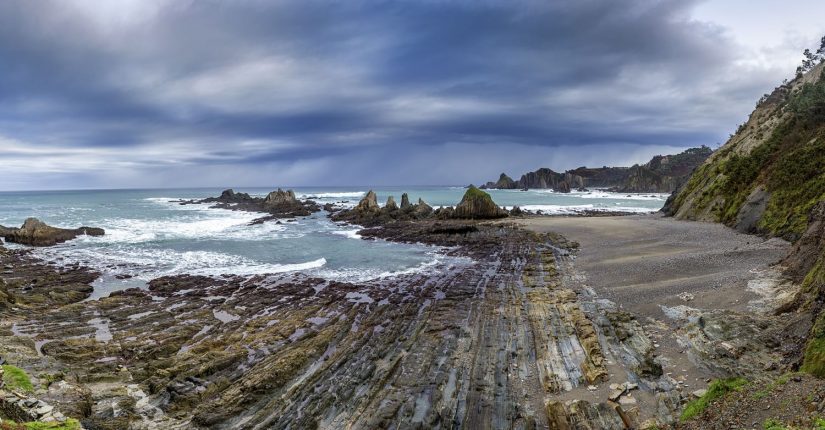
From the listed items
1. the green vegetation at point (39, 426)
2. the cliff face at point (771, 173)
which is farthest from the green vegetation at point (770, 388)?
the cliff face at point (771, 173)

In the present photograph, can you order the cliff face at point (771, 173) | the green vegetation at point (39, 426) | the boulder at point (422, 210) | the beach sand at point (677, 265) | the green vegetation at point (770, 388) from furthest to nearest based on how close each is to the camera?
the boulder at point (422, 210), the cliff face at point (771, 173), the beach sand at point (677, 265), the green vegetation at point (770, 388), the green vegetation at point (39, 426)

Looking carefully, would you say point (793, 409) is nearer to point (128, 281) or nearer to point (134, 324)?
point (134, 324)

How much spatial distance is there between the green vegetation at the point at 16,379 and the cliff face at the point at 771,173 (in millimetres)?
33509

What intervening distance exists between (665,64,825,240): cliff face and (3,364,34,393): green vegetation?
110 feet

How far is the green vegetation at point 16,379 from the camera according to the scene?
9.16 metres

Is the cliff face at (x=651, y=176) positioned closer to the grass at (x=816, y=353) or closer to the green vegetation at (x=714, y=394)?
the grass at (x=816, y=353)

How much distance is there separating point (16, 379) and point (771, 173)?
44.0 metres

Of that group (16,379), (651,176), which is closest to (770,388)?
(16,379)

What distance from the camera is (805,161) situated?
2781 cm

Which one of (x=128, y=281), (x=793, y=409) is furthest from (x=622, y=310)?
(x=128, y=281)

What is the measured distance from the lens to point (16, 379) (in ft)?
31.5

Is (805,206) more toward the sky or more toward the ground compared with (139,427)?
more toward the sky

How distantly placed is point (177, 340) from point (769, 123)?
2212 inches

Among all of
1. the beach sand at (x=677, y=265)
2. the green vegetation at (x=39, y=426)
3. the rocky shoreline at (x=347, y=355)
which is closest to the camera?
the green vegetation at (x=39, y=426)
